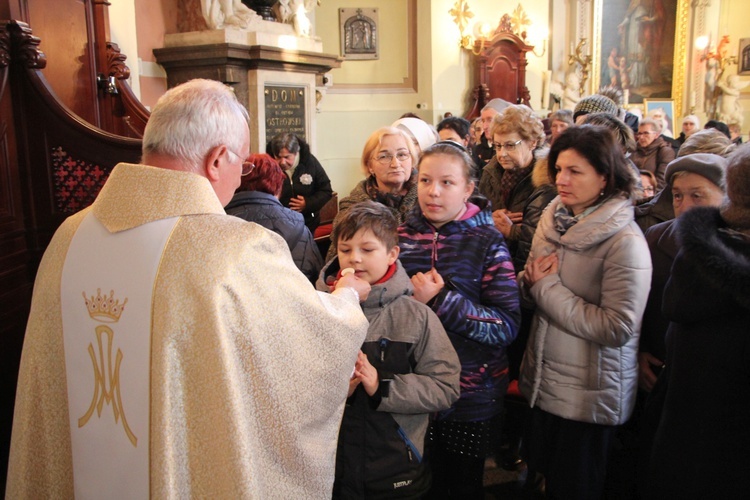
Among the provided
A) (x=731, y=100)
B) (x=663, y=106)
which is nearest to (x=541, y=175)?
(x=663, y=106)

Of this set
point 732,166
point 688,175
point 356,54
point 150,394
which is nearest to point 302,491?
point 150,394

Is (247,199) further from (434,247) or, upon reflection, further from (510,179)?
(510,179)

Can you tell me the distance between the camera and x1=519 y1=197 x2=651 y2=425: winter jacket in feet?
7.55

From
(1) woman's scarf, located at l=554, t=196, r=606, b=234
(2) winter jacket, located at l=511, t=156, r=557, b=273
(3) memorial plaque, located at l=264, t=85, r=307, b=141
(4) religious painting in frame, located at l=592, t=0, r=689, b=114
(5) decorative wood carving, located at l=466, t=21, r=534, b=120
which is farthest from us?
(4) religious painting in frame, located at l=592, t=0, r=689, b=114

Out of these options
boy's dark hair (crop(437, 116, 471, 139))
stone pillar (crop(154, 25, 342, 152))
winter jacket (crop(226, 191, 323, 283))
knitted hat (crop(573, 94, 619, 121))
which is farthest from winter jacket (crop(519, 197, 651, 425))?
stone pillar (crop(154, 25, 342, 152))

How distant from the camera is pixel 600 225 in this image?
2.37 metres

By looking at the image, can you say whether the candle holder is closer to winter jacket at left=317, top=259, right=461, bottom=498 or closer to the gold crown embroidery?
winter jacket at left=317, top=259, right=461, bottom=498

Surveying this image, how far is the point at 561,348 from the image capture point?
7.97 feet

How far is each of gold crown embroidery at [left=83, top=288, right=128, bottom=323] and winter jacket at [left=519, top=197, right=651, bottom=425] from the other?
1.47 m

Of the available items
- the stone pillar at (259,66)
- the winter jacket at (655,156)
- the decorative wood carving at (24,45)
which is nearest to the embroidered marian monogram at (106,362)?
the decorative wood carving at (24,45)

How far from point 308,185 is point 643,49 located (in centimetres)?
1200

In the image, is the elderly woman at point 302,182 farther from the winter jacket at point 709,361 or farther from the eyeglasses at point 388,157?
the winter jacket at point 709,361

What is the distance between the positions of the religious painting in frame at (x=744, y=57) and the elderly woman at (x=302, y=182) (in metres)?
12.9

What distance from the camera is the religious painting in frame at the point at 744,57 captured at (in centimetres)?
1440
